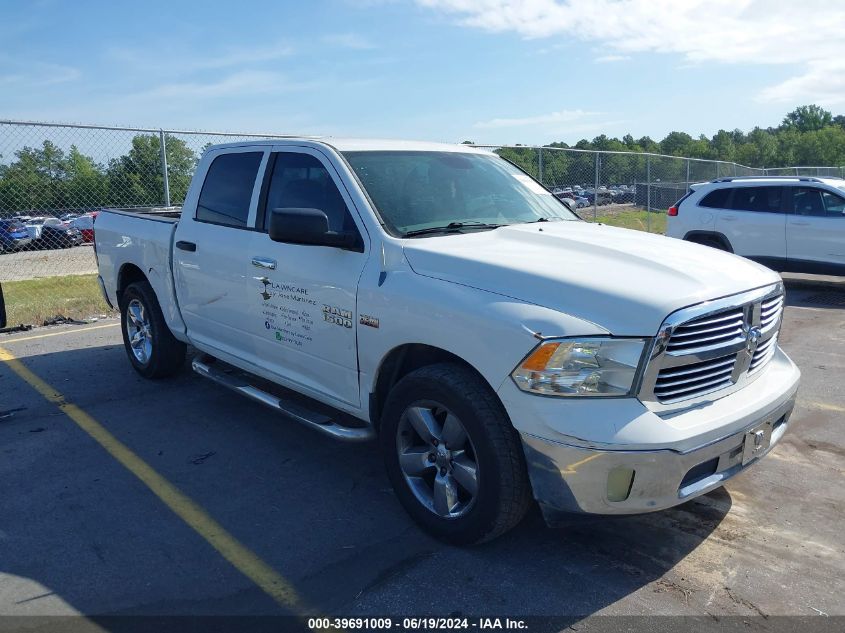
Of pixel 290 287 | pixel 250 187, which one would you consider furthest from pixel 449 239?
pixel 250 187

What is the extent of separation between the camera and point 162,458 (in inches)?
187

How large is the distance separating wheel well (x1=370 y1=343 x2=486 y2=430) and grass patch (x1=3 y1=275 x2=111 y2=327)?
6.82 m

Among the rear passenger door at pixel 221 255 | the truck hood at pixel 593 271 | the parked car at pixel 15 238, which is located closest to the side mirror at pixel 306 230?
the truck hood at pixel 593 271

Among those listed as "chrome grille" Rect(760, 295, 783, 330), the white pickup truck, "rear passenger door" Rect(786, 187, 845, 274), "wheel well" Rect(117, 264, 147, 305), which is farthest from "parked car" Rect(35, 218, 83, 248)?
"rear passenger door" Rect(786, 187, 845, 274)

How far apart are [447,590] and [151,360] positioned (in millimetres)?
4006

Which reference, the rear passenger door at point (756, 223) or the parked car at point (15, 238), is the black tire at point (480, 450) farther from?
the parked car at point (15, 238)

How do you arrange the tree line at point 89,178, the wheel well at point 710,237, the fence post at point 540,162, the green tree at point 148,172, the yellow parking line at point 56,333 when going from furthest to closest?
the fence post at point 540,162 → the wheel well at point 710,237 → the green tree at point 148,172 → the tree line at point 89,178 → the yellow parking line at point 56,333

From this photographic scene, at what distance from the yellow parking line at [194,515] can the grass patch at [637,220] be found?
15847mm

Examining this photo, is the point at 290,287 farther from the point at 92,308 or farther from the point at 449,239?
the point at 92,308

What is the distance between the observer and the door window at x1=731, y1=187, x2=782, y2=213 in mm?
11617

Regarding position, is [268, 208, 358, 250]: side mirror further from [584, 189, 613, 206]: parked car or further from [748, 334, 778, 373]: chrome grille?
[584, 189, 613, 206]: parked car

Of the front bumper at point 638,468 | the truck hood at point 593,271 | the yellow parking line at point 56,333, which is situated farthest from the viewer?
the yellow parking line at point 56,333

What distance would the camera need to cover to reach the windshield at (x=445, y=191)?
4.14 meters

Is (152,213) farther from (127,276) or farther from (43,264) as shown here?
(43,264)
